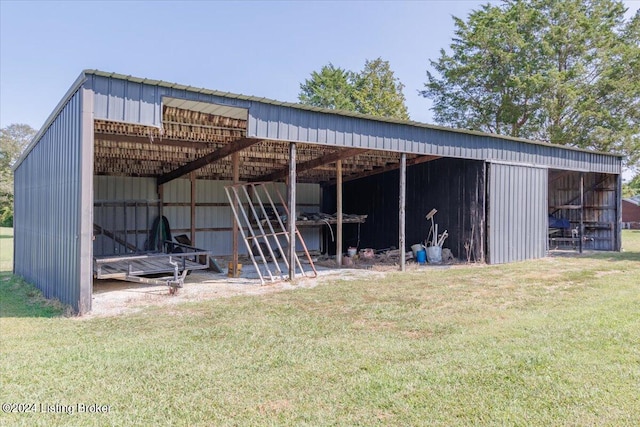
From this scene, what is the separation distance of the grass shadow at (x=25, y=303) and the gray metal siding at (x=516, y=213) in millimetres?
8669

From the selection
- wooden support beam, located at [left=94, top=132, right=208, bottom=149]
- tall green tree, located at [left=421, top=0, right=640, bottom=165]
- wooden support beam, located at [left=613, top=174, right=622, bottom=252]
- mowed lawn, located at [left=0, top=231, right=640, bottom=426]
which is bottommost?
mowed lawn, located at [left=0, top=231, right=640, bottom=426]

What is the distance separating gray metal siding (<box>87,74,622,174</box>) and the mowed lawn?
271 cm

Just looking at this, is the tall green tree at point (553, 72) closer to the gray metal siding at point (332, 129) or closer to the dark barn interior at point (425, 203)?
the gray metal siding at point (332, 129)

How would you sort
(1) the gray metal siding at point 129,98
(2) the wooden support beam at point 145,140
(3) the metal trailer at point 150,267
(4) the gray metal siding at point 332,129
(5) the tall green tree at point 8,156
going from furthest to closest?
1. (5) the tall green tree at point 8,156
2. (2) the wooden support beam at point 145,140
3. (3) the metal trailer at point 150,267
4. (4) the gray metal siding at point 332,129
5. (1) the gray metal siding at point 129,98

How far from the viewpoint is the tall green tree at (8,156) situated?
98.3ft

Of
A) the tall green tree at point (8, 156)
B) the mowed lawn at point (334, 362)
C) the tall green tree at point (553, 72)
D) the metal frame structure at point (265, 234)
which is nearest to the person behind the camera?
the mowed lawn at point (334, 362)

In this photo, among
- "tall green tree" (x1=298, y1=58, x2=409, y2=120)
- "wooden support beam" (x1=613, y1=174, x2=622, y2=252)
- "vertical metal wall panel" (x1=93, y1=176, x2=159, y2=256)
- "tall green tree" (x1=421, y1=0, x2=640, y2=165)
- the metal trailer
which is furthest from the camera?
"tall green tree" (x1=298, y1=58, x2=409, y2=120)

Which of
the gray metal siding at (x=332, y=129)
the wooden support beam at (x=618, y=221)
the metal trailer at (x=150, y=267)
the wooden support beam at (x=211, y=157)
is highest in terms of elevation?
the gray metal siding at (x=332, y=129)

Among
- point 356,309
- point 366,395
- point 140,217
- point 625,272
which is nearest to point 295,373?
point 366,395

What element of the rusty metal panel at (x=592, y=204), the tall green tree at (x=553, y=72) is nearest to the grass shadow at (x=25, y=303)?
the rusty metal panel at (x=592, y=204)

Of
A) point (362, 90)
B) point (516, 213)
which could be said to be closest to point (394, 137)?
point (516, 213)

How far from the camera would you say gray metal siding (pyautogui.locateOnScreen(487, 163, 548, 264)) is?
9719 mm

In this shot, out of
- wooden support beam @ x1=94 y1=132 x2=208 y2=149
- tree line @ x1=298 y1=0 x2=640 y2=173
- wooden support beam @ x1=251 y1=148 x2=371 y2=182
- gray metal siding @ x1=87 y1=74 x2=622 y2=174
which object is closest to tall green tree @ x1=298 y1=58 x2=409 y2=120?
tree line @ x1=298 y1=0 x2=640 y2=173

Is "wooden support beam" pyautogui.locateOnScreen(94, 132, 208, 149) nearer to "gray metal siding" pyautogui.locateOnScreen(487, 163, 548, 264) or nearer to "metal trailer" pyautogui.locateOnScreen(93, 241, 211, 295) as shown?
"metal trailer" pyautogui.locateOnScreen(93, 241, 211, 295)
